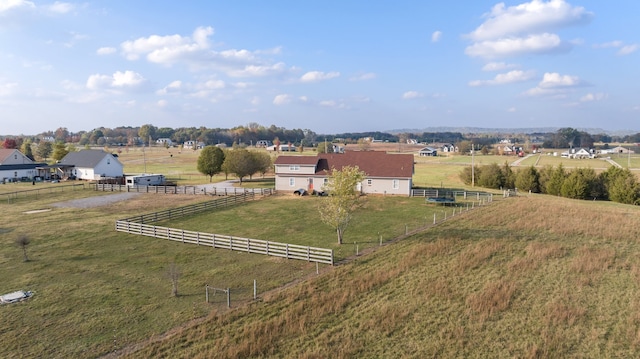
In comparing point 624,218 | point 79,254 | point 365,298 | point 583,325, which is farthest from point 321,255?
point 624,218

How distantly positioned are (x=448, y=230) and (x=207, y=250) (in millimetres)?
18930

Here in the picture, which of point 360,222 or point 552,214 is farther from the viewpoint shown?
point 552,214

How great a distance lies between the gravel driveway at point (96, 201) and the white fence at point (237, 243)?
16.0 m

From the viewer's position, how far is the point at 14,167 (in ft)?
223

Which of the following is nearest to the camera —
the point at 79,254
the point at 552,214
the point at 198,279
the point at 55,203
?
the point at 198,279

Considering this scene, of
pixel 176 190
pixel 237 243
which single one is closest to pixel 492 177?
pixel 176 190

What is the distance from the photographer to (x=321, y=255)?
23984mm

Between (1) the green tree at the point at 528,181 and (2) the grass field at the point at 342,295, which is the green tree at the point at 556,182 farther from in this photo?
(2) the grass field at the point at 342,295

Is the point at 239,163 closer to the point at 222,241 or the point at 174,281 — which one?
the point at 222,241

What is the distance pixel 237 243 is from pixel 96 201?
29656 mm

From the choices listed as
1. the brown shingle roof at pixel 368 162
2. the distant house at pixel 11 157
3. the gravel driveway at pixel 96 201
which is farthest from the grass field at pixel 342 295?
the distant house at pixel 11 157

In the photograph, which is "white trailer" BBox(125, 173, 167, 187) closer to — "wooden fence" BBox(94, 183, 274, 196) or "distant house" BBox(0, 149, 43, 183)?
"wooden fence" BBox(94, 183, 274, 196)

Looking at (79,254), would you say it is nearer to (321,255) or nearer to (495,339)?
(321,255)

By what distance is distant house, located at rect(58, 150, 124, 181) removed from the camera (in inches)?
2736
